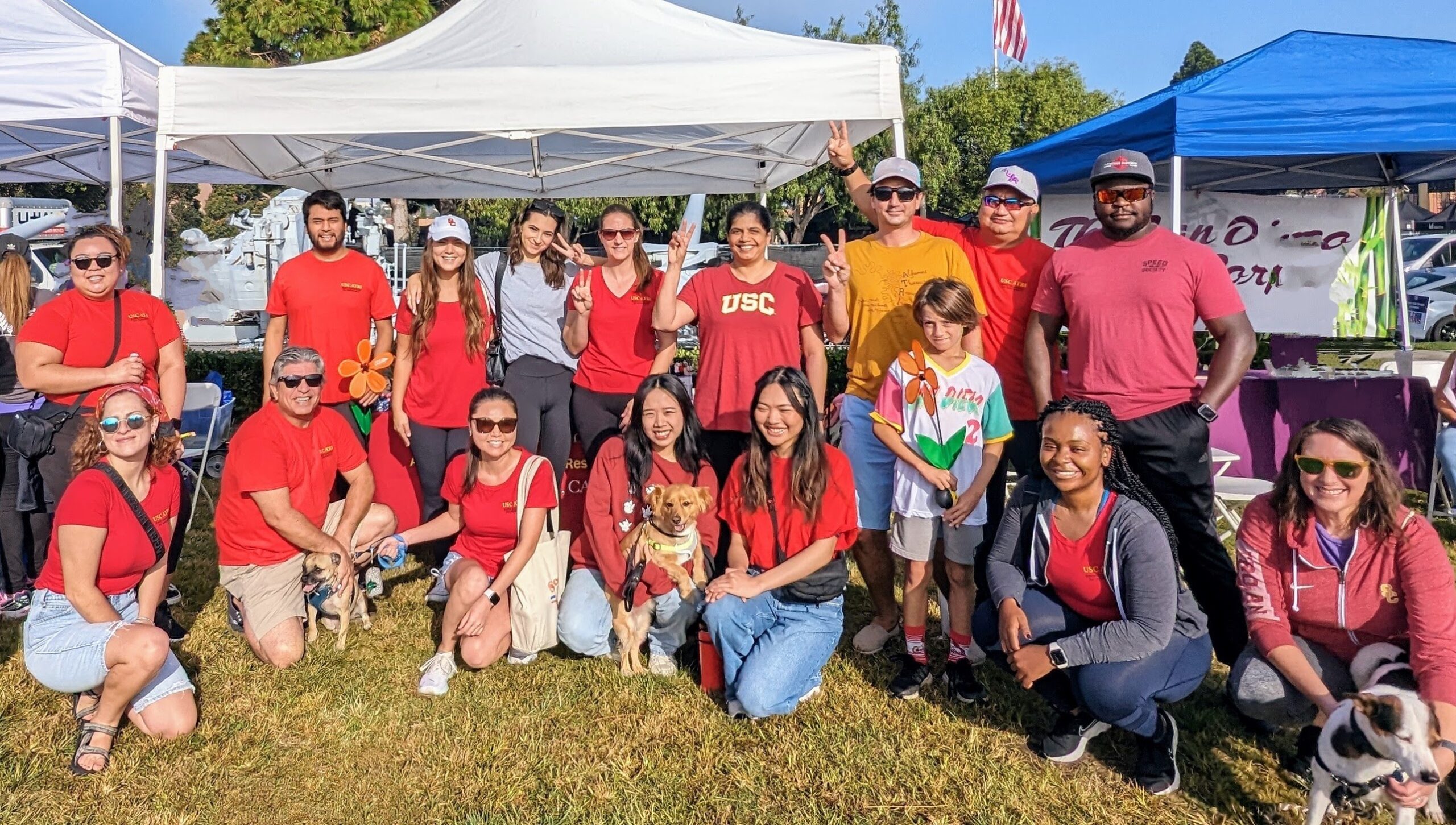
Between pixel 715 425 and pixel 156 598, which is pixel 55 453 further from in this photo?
pixel 715 425

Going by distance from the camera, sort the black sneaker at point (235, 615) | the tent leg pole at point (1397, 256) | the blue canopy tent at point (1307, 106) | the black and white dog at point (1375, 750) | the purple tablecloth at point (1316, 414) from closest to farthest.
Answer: the black and white dog at point (1375, 750)
the black sneaker at point (235, 615)
the blue canopy tent at point (1307, 106)
the purple tablecloth at point (1316, 414)
the tent leg pole at point (1397, 256)

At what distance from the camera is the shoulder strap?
3150mm

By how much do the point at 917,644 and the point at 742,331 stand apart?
143 centimetres

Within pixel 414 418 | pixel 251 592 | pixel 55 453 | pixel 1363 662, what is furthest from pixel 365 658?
pixel 1363 662

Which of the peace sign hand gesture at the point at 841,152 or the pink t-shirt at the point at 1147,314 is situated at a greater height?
the peace sign hand gesture at the point at 841,152

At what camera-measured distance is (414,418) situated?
442cm

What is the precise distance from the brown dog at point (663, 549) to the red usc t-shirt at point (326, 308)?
1782 mm

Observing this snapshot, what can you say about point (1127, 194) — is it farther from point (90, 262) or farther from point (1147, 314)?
point (90, 262)

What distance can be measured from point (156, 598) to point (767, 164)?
18.7 ft

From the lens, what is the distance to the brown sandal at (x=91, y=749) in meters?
2.96

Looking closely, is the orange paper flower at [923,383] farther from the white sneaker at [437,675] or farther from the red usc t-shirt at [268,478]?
the red usc t-shirt at [268,478]

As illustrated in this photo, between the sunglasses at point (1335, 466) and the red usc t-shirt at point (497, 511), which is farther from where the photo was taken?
the red usc t-shirt at point (497, 511)

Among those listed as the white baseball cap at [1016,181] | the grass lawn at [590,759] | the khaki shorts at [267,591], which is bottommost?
the grass lawn at [590,759]

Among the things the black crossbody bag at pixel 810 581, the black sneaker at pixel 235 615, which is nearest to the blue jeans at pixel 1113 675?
the black crossbody bag at pixel 810 581
